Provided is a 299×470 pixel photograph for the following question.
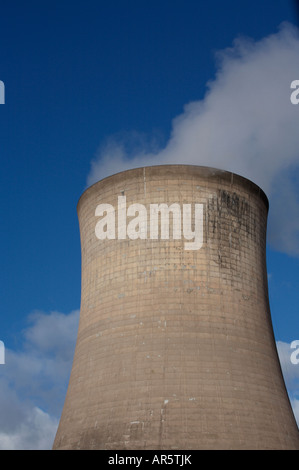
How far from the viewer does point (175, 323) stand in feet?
46.6

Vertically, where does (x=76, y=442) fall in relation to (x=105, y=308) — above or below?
below

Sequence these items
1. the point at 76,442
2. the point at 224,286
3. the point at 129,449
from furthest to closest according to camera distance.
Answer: the point at 224,286 → the point at 76,442 → the point at 129,449

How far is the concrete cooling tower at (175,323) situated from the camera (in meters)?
13.4

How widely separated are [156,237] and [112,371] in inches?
138

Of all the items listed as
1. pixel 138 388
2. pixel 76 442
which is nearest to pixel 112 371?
pixel 138 388

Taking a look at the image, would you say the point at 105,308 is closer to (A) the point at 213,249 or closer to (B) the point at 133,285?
(B) the point at 133,285

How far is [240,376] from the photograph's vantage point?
45.9ft

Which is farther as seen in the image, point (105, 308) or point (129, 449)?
point (105, 308)

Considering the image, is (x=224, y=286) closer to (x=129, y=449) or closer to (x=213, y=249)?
(x=213, y=249)

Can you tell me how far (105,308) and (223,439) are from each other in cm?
431

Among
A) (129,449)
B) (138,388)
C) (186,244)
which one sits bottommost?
(129,449)

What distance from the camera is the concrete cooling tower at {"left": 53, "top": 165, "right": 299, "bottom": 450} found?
43.9 ft

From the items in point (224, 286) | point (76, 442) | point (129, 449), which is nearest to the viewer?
point (129, 449)

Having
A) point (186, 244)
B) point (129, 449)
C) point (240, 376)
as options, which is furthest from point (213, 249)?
point (129, 449)
